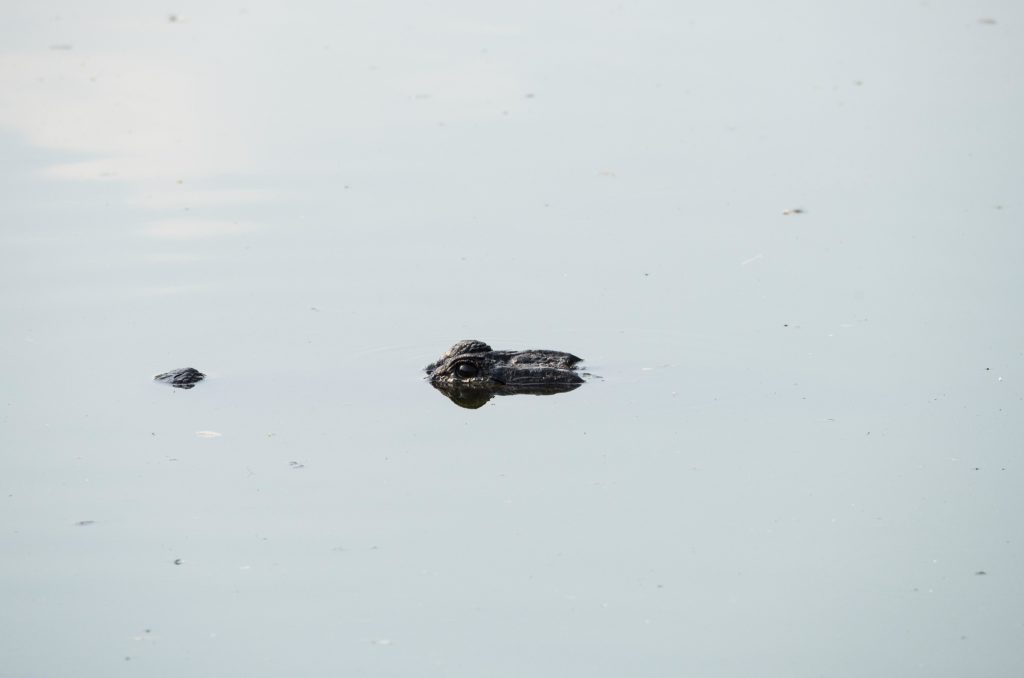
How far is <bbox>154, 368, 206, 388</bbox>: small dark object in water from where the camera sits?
826 centimetres

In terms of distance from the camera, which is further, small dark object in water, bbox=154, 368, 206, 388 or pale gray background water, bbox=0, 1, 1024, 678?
small dark object in water, bbox=154, 368, 206, 388

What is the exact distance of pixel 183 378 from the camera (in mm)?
8258

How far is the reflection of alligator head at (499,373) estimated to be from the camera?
8219 millimetres

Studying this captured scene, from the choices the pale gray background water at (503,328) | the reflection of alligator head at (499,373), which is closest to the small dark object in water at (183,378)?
the pale gray background water at (503,328)

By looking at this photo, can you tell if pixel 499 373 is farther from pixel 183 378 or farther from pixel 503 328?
pixel 183 378

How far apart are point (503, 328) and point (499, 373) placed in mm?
623

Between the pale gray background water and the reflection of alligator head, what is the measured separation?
0.14 metres

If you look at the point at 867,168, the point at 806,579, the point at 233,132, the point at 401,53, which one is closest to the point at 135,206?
the point at 233,132

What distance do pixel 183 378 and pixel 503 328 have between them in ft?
6.47

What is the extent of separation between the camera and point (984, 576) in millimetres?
6324

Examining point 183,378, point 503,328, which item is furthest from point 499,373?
point 183,378

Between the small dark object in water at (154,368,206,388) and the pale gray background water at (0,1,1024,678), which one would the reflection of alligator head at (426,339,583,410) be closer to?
the pale gray background water at (0,1,1024,678)

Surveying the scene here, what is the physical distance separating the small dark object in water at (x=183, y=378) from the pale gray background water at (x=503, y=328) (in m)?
0.07

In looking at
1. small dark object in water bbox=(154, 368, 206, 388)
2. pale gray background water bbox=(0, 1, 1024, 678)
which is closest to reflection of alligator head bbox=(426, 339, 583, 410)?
pale gray background water bbox=(0, 1, 1024, 678)
